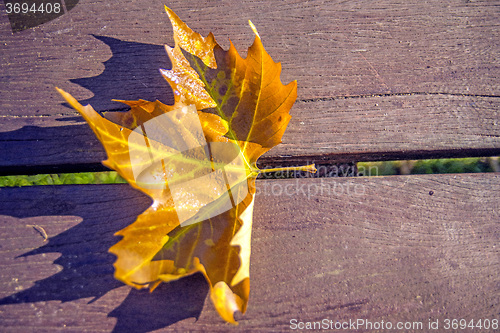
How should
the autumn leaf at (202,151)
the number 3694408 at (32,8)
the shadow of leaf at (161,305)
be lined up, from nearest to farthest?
the autumn leaf at (202,151), the shadow of leaf at (161,305), the number 3694408 at (32,8)

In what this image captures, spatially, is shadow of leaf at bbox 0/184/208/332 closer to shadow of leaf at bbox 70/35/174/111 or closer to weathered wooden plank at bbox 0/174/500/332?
weathered wooden plank at bbox 0/174/500/332

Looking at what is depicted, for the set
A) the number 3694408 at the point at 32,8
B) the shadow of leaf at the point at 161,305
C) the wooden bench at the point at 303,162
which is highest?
the number 3694408 at the point at 32,8

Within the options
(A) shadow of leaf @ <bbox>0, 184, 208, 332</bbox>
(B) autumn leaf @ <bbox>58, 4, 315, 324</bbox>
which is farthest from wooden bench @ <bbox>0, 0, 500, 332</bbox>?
(B) autumn leaf @ <bbox>58, 4, 315, 324</bbox>

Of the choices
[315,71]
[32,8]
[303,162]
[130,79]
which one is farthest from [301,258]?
[32,8]

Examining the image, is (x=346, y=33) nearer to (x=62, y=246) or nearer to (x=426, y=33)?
(x=426, y=33)

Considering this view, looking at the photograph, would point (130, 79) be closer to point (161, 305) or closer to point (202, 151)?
point (202, 151)

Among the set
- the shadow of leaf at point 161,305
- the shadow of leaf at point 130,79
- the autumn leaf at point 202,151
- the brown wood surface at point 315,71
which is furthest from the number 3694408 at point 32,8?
the shadow of leaf at point 161,305

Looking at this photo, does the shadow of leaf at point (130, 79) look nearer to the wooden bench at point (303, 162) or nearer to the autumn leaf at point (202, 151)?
the wooden bench at point (303, 162)

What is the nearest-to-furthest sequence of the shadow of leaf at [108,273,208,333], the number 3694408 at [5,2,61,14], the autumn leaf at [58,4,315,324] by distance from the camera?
the autumn leaf at [58,4,315,324], the shadow of leaf at [108,273,208,333], the number 3694408 at [5,2,61,14]
